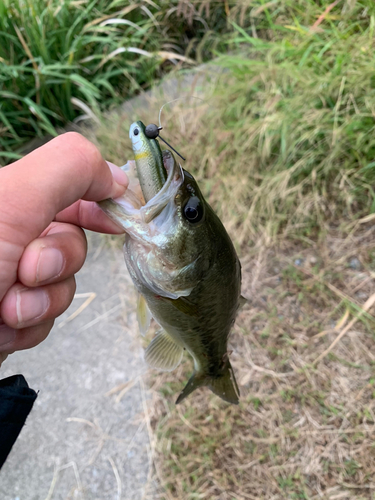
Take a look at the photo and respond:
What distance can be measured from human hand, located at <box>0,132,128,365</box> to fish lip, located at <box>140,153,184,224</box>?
0.13 metres

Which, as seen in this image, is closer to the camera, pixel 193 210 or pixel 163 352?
pixel 193 210

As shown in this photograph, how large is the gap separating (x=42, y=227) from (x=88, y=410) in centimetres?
182

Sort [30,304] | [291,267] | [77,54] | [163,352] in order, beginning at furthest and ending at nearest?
[77,54]
[291,267]
[163,352]
[30,304]

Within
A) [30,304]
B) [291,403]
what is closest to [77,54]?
[30,304]

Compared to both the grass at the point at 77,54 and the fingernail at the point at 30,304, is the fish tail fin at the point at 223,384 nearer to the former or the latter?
the fingernail at the point at 30,304

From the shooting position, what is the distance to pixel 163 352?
148cm

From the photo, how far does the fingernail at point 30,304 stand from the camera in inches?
38.2

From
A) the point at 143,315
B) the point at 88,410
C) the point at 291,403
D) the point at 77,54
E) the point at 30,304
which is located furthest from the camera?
the point at 77,54

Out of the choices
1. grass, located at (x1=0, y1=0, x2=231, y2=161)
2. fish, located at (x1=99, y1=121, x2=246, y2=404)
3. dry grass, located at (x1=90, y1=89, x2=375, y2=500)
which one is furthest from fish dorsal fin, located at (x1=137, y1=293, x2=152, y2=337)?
grass, located at (x1=0, y1=0, x2=231, y2=161)

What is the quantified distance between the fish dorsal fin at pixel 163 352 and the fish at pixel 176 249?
0.17m

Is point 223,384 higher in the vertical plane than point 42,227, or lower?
lower

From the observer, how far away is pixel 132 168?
1.14 meters

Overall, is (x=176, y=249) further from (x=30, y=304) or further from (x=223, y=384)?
(x=223, y=384)

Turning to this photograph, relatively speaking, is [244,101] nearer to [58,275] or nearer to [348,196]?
[348,196]
